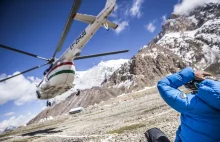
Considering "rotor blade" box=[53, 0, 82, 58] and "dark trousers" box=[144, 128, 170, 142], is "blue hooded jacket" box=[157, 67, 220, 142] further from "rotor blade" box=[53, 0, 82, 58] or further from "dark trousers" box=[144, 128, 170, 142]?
"rotor blade" box=[53, 0, 82, 58]

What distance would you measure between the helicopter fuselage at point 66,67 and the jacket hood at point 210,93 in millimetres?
26678

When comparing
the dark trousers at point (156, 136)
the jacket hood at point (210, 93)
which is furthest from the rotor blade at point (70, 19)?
the jacket hood at point (210, 93)

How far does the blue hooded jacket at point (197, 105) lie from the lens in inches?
158

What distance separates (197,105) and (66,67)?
95.1 ft

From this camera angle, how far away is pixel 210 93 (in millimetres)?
3938

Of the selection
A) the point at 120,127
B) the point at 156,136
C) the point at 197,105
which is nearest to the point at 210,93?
the point at 197,105

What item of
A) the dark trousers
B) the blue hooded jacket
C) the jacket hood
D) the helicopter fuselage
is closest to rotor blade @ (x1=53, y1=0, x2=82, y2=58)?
the helicopter fuselage

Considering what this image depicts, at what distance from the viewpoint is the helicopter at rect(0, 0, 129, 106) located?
2969cm

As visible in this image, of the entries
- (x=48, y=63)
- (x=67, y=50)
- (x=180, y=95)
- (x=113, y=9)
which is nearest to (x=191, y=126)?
(x=180, y=95)

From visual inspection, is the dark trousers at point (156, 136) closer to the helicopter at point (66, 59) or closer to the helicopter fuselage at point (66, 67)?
the helicopter at point (66, 59)

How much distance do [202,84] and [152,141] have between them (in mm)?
3131

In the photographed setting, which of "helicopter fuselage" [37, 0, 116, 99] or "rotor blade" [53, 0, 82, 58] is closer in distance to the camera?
"rotor blade" [53, 0, 82, 58]

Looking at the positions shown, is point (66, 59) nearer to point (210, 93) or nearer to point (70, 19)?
point (70, 19)

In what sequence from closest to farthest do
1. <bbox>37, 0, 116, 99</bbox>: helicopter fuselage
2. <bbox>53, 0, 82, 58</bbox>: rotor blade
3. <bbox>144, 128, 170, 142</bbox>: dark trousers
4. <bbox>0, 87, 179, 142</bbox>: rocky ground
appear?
<bbox>144, 128, 170, 142</bbox>: dark trousers → <bbox>0, 87, 179, 142</bbox>: rocky ground → <bbox>53, 0, 82, 58</bbox>: rotor blade → <bbox>37, 0, 116, 99</bbox>: helicopter fuselage
